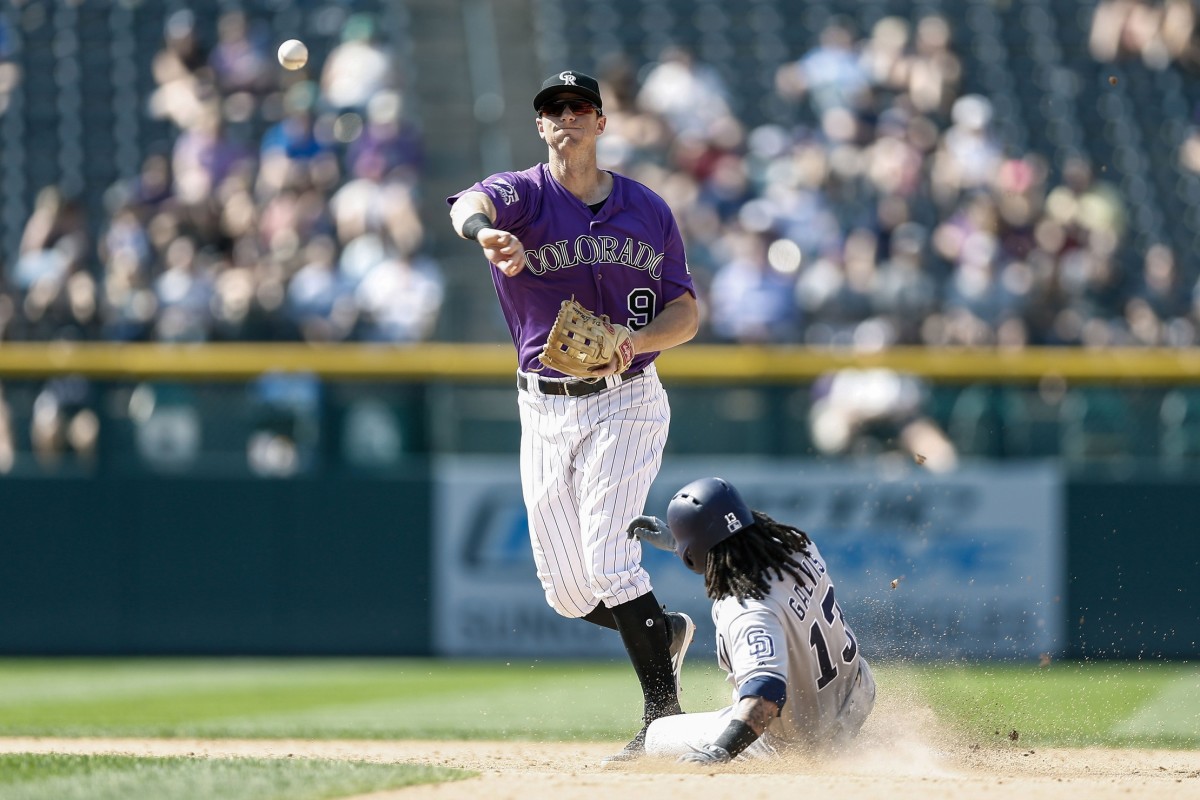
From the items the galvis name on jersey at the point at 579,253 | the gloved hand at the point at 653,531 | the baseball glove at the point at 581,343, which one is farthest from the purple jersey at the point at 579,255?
the gloved hand at the point at 653,531

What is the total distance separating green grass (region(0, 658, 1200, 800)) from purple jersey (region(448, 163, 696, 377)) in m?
1.40

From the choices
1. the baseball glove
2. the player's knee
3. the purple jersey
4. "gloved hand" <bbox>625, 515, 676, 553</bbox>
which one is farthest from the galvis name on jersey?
the player's knee

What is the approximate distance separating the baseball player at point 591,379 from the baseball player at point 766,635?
1.36 ft

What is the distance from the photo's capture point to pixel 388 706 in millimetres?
7973

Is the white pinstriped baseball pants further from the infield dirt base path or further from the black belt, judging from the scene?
the infield dirt base path

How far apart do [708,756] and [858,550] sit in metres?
5.69

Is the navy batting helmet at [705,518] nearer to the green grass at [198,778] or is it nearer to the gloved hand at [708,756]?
the gloved hand at [708,756]

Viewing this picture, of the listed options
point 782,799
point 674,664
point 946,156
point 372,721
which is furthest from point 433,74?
point 782,799

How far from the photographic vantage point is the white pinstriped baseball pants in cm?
518

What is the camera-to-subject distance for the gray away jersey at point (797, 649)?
4.47 m

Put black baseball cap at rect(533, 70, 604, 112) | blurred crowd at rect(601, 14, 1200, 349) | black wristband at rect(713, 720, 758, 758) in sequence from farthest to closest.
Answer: blurred crowd at rect(601, 14, 1200, 349) → black baseball cap at rect(533, 70, 604, 112) → black wristband at rect(713, 720, 758, 758)

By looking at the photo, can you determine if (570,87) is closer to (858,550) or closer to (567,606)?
(567,606)

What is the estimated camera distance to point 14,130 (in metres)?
12.8

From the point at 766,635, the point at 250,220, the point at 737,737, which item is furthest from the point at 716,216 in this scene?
the point at 737,737
